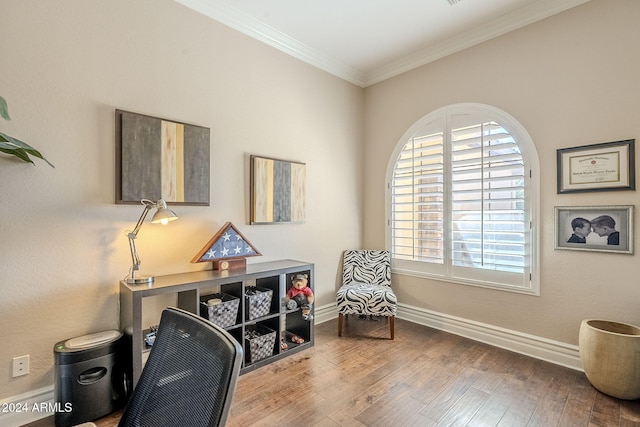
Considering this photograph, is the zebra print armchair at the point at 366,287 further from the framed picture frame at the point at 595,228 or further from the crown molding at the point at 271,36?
the crown molding at the point at 271,36

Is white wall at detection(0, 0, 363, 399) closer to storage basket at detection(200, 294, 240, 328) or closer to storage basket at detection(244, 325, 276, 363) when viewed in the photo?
storage basket at detection(200, 294, 240, 328)

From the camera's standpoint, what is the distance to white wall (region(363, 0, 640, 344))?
2.29m

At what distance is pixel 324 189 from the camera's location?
3.54 meters

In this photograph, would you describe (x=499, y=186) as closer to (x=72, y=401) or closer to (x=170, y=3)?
(x=170, y=3)

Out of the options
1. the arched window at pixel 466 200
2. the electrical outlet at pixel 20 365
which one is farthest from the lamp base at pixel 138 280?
the arched window at pixel 466 200

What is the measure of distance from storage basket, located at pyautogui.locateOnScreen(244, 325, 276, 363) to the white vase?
7.50 feet

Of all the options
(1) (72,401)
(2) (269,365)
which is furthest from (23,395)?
(2) (269,365)

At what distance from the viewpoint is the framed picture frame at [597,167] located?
2256mm

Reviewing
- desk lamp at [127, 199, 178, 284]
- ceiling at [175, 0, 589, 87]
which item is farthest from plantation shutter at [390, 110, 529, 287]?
desk lamp at [127, 199, 178, 284]

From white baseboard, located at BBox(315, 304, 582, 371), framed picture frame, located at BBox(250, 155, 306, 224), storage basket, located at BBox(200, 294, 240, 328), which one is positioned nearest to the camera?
storage basket, located at BBox(200, 294, 240, 328)

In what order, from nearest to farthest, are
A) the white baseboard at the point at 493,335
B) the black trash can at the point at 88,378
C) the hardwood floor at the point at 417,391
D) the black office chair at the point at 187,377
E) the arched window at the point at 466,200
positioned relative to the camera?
the black office chair at the point at 187,377, the black trash can at the point at 88,378, the hardwood floor at the point at 417,391, the white baseboard at the point at 493,335, the arched window at the point at 466,200

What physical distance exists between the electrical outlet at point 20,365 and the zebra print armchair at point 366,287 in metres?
2.27

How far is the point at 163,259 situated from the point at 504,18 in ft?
11.6

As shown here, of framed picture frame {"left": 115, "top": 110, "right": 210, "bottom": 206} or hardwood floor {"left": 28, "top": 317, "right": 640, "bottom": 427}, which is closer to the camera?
hardwood floor {"left": 28, "top": 317, "right": 640, "bottom": 427}
